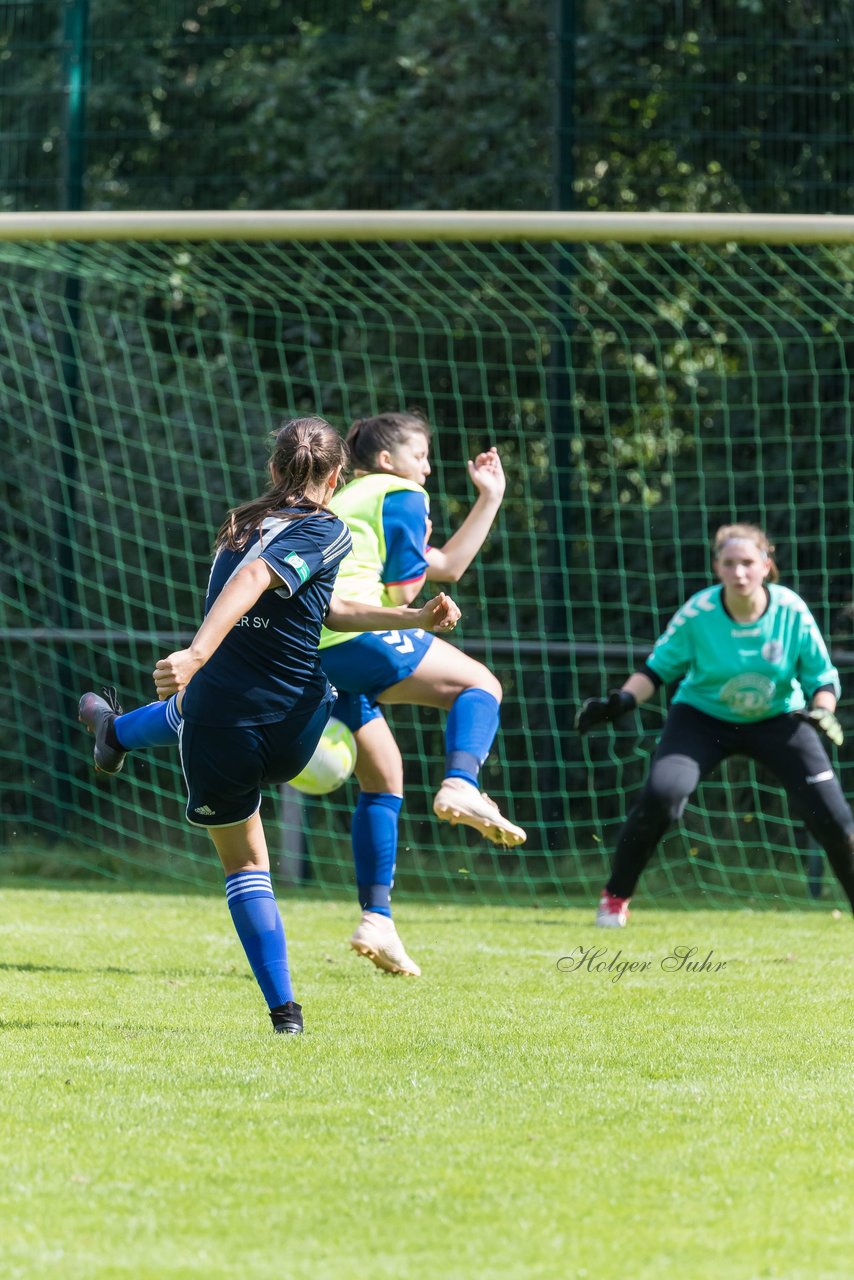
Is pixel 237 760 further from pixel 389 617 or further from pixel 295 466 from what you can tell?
pixel 295 466

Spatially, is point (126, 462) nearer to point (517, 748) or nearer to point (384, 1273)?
point (517, 748)

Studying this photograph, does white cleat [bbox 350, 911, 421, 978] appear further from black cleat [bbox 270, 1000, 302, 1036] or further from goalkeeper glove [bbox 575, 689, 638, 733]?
goalkeeper glove [bbox 575, 689, 638, 733]

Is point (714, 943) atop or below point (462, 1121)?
below

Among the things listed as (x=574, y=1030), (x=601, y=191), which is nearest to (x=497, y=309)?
(x=601, y=191)

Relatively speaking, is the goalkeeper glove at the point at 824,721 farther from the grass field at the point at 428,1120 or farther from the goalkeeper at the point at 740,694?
the grass field at the point at 428,1120

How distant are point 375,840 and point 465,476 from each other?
4877 mm

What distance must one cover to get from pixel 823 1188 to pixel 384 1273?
2.95ft

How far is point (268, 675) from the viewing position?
166 inches

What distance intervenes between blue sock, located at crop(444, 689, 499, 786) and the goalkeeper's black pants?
1.44 meters

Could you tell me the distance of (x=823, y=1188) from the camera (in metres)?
2.95
